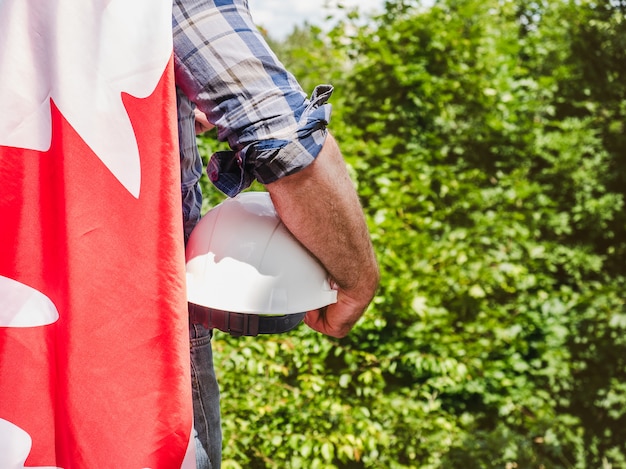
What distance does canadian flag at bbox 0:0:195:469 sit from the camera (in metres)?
1.00

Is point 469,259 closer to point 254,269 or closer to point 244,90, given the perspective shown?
point 254,269

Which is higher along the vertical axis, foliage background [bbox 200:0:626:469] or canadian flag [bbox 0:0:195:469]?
canadian flag [bbox 0:0:195:469]

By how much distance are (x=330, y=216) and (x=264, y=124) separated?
7.5 inches

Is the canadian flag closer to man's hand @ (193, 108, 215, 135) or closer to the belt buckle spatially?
the belt buckle

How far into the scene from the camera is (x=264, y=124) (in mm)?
1015

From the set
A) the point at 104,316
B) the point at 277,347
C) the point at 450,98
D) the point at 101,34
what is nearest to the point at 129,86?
the point at 101,34

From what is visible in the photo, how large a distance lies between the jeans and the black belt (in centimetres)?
13

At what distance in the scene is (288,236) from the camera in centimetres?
116

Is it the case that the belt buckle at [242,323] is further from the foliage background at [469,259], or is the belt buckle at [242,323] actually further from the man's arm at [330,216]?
the foliage background at [469,259]

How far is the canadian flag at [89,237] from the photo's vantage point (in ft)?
3.27

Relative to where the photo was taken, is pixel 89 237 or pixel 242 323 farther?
pixel 242 323

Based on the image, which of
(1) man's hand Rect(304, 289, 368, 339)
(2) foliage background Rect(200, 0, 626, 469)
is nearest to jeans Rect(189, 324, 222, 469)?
(1) man's hand Rect(304, 289, 368, 339)

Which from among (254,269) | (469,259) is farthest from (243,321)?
(469,259)

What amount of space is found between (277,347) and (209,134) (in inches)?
43.7
